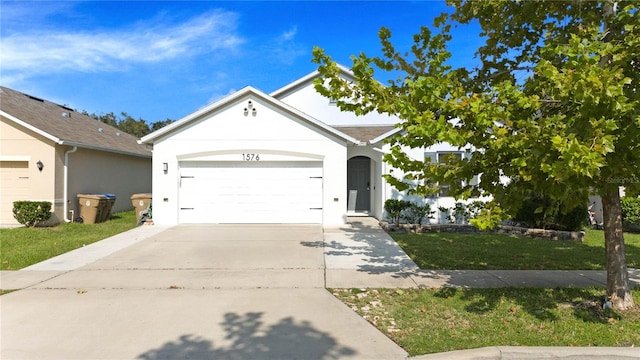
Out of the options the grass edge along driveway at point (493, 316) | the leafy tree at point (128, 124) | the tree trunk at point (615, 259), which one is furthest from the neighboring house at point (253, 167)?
the leafy tree at point (128, 124)

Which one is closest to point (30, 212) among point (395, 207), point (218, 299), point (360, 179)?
point (218, 299)

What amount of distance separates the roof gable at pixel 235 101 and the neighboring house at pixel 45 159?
318cm

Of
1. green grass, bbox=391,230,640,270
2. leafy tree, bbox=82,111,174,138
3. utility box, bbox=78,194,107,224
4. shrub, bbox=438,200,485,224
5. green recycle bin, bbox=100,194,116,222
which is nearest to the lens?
green grass, bbox=391,230,640,270

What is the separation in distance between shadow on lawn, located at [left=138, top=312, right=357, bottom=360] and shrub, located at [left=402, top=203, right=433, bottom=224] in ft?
28.9

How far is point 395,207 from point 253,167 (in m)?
5.10

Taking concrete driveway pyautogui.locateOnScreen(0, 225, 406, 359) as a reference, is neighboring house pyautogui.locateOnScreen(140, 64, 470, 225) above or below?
above

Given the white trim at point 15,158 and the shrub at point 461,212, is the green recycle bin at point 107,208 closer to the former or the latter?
the white trim at point 15,158

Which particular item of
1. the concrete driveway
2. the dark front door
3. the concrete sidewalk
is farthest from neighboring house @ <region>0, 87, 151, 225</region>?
the dark front door

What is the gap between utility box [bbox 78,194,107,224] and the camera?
13.5 metres

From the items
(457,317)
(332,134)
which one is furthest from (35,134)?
(457,317)

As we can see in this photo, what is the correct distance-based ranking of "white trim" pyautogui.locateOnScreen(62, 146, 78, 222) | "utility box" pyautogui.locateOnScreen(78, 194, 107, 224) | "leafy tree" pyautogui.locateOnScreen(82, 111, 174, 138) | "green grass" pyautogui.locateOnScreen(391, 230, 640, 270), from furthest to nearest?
"leafy tree" pyautogui.locateOnScreen(82, 111, 174, 138), "utility box" pyautogui.locateOnScreen(78, 194, 107, 224), "white trim" pyautogui.locateOnScreen(62, 146, 78, 222), "green grass" pyautogui.locateOnScreen(391, 230, 640, 270)

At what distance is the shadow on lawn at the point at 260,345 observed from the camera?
3814mm

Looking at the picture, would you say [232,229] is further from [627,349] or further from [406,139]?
[627,349]

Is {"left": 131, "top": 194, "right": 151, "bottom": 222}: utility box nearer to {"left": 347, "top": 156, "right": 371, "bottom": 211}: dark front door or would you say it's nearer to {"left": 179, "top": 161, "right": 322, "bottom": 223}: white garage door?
{"left": 179, "top": 161, "right": 322, "bottom": 223}: white garage door
